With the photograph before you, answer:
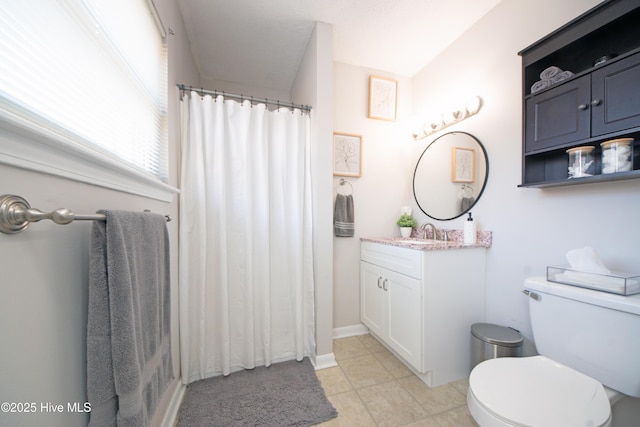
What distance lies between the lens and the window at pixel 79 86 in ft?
1.42

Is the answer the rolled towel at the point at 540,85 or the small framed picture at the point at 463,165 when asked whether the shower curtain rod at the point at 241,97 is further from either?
the rolled towel at the point at 540,85

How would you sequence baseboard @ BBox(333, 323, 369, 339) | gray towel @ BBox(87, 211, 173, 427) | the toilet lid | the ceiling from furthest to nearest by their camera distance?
baseboard @ BBox(333, 323, 369, 339) < the ceiling < the toilet lid < gray towel @ BBox(87, 211, 173, 427)

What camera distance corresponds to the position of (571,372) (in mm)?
913

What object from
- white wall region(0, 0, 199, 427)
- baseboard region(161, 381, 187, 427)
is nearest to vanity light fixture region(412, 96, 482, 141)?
white wall region(0, 0, 199, 427)

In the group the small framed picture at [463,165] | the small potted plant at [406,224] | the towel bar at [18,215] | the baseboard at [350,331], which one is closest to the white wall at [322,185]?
the baseboard at [350,331]

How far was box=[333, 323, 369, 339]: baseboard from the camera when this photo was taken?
6.66 feet

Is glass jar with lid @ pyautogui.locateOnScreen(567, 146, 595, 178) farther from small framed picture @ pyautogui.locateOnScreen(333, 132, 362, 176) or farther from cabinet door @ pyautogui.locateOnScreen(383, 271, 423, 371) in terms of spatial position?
small framed picture @ pyautogui.locateOnScreen(333, 132, 362, 176)

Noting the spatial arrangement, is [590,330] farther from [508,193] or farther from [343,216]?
[343,216]

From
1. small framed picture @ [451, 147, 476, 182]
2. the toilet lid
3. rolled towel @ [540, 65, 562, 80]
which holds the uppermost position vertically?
rolled towel @ [540, 65, 562, 80]

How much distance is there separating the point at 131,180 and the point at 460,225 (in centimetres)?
210

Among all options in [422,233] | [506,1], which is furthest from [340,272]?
[506,1]

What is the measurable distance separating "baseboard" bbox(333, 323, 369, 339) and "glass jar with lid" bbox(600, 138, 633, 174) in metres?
1.94

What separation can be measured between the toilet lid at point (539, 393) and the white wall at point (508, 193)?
48cm

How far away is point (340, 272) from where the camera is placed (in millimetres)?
2062
